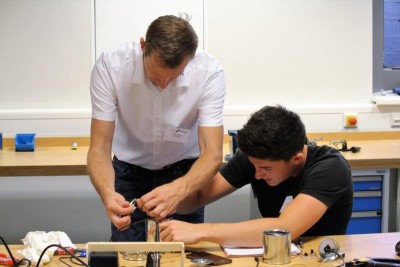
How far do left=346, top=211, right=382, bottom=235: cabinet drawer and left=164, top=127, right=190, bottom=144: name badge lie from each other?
1403 mm

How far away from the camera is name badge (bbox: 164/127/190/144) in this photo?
2537 mm

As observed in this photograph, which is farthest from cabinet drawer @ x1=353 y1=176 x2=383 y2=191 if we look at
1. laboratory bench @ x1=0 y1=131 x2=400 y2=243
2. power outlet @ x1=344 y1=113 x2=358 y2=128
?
power outlet @ x1=344 y1=113 x2=358 y2=128

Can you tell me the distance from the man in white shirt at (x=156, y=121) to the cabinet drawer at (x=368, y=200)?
4.07 ft

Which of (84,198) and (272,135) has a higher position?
(272,135)

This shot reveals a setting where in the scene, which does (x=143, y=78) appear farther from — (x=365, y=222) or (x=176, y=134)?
(x=365, y=222)

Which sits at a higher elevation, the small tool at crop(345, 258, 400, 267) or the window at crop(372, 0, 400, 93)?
the window at crop(372, 0, 400, 93)

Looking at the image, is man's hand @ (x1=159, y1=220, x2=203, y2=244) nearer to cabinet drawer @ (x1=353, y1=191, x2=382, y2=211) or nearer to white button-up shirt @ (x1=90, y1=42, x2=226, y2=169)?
white button-up shirt @ (x1=90, y1=42, x2=226, y2=169)

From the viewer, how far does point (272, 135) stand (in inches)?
80.1

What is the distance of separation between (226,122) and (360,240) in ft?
6.93

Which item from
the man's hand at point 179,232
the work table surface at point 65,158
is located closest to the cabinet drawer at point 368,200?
the work table surface at point 65,158

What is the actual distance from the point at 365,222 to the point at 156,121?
1610 mm

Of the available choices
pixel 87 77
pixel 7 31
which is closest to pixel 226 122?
pixel 87 77

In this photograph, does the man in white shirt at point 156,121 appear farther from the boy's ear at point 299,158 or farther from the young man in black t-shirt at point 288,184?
the boy's ear at point 299,158

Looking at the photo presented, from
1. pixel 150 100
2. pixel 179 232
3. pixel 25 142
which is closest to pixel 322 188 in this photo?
pixel 179 232
